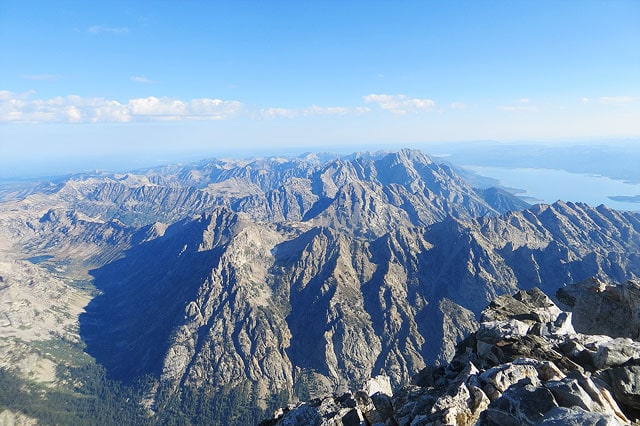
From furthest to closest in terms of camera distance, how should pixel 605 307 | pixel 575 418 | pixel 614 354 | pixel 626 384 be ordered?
pixel 605 307
pixel 614 354
pixel 626 384
pixel 575 418

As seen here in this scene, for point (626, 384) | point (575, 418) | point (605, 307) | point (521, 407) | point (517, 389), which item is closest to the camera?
point (575, 418)

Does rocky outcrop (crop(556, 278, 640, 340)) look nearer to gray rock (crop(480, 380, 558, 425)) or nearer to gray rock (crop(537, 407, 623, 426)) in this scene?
gray rock (crop(480, 380, 558, 425))

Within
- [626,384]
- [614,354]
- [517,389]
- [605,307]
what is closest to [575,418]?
[517,389]

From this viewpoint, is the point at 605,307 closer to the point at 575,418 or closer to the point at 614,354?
the point at 614,354

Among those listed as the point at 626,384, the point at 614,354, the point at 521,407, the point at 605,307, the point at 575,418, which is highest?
the point at 575,418

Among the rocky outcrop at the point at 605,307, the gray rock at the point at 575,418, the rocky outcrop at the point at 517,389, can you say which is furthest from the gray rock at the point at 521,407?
the rocky outcrop at the point at 605,307

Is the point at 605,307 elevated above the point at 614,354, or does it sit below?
below

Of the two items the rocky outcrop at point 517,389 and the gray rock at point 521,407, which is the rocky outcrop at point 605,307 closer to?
the rocky outcrop at point 517,389

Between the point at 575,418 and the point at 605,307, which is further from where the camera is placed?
the point at 605,307

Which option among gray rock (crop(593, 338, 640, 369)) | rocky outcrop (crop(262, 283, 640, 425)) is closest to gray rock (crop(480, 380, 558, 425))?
rocky outcrop (crop(262, 283, 640, 425))
